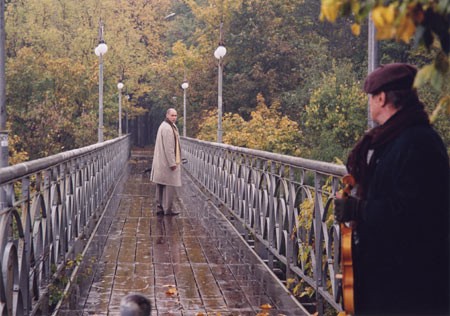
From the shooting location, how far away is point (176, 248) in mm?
11148

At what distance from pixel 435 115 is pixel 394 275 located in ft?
3.32

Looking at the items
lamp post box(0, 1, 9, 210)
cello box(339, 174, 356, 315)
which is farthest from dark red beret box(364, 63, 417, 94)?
lamp post box(0, 1, 9, 210)

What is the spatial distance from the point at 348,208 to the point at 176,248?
293 inches

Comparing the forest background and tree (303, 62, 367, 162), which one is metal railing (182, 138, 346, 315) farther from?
tree (303, 62, 367, 162)

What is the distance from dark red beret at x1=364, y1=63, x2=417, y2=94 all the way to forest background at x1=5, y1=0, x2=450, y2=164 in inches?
1215

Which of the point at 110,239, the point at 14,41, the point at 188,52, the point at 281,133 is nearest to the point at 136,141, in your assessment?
the point at 188,52

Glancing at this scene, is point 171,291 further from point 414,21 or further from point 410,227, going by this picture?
point 414,21

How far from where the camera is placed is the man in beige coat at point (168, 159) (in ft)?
48.7

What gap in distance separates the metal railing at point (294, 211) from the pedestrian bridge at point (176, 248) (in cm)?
1

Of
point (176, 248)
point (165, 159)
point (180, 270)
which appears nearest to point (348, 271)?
point (180, 270)

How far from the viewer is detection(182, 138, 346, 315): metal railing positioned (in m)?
6.62

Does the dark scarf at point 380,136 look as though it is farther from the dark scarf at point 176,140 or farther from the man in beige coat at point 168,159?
the dark scarf at point 176,140

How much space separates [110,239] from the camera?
12023mm

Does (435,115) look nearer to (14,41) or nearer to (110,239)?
(110,239)
